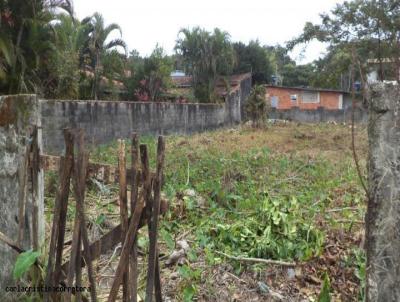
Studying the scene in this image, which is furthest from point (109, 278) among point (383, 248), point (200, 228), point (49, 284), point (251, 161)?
point (251, 161)

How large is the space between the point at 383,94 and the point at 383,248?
0.67 meters

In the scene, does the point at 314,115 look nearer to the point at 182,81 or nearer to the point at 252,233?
the point at 182,81

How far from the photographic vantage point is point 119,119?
12.7m

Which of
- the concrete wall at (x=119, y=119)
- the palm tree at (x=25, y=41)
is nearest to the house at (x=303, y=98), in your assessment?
the concrete wall at (x=119, y=119)

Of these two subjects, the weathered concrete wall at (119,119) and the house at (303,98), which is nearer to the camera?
the weathered concrete wall at (119,119)

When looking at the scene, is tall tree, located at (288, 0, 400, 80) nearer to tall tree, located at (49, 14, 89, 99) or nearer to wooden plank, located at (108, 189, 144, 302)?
tall tree, located at (49, 14, 89, 99)

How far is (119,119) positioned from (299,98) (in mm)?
21505

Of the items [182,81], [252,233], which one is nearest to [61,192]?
[252,233]

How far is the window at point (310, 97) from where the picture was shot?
3167cm

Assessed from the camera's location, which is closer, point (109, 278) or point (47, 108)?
point (109, 278)

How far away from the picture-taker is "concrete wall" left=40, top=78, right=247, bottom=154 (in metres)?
10.0

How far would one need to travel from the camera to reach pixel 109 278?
3.22 m

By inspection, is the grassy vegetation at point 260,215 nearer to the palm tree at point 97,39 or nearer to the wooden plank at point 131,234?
the wooden plank at point 131,234

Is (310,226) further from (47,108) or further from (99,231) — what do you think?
(47,108)
